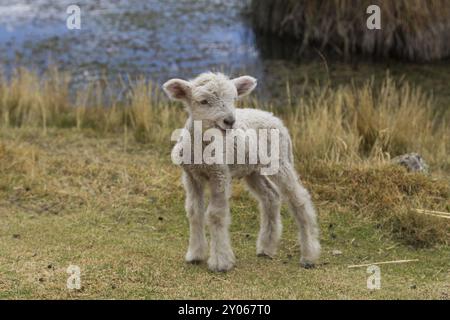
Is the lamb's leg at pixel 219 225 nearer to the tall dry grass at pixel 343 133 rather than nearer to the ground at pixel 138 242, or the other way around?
the ground at pixel 138 242

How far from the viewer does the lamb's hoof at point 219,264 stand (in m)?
6.32

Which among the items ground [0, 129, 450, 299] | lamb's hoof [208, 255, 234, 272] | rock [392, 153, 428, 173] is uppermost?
rock [392, 153, 428, 173]

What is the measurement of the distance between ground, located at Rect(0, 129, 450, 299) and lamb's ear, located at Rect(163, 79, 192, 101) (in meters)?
1.43

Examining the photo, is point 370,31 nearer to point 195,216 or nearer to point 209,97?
point 195,216

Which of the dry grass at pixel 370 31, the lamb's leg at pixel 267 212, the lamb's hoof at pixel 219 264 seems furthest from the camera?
the dry grass at pixel 370 31

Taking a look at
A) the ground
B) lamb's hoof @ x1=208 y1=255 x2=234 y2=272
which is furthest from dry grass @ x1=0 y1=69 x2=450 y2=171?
lamb's hoof @ x1=208 y1=255 x2=234 y2=272

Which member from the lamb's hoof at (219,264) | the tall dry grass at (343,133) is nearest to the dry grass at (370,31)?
the tall dry grass at (343,133)

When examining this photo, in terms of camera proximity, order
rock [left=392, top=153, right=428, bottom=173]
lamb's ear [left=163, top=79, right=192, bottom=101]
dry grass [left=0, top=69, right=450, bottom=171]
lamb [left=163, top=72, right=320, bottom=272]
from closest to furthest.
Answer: lamb [left=163, top=72, right=320, bottom=272] < lamb's ear [left=163, top=79, right=192, bottom=101] < rock [left=392, top=153, right=428, bottom=173] < dry grass [left=0, top=69, right=450, bottom=171]

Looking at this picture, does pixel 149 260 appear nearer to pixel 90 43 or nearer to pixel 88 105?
pixel 88 105

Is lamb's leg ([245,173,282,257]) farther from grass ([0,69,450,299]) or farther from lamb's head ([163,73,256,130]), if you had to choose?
lamb's head ([163,73,256,130])

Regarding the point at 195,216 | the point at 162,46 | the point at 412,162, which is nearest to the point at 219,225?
the point at 195,216

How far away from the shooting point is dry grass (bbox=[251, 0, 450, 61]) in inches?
583

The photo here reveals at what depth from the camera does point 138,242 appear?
736 cm

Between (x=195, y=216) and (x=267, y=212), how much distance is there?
87 cm
